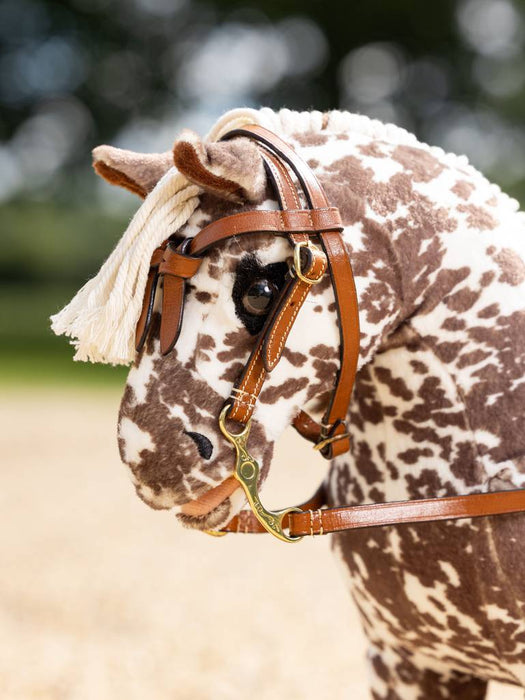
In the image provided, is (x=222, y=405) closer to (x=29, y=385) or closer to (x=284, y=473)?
(x=284, y=473)

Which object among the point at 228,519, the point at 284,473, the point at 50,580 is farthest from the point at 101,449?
the point at 228,519

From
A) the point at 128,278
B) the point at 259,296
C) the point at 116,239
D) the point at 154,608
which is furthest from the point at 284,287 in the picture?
the point at 116,239

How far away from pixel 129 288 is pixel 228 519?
555mm

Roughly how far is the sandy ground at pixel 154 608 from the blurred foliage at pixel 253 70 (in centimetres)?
1359

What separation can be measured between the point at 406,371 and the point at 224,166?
631mm

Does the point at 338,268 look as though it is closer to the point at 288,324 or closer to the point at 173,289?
the point at 288,324

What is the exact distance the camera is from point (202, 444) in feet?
5.26

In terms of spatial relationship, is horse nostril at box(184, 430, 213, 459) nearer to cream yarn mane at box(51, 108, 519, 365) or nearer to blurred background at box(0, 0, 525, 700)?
cream yarn mane at box(51, 108, 519, 365)

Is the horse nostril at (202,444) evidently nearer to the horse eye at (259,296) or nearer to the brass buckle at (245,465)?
the brass buckle at (245,465)

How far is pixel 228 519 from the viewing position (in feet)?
5.58

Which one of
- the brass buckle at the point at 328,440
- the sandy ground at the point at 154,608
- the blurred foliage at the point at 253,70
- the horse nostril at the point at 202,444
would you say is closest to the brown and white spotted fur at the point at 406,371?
the horse nostril at the point at 202,444

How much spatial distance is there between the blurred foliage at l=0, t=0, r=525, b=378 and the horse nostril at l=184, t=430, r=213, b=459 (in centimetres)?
1866

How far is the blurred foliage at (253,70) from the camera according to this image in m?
20.5

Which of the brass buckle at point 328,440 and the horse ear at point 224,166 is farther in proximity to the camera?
the brass buckle at point 328,440
